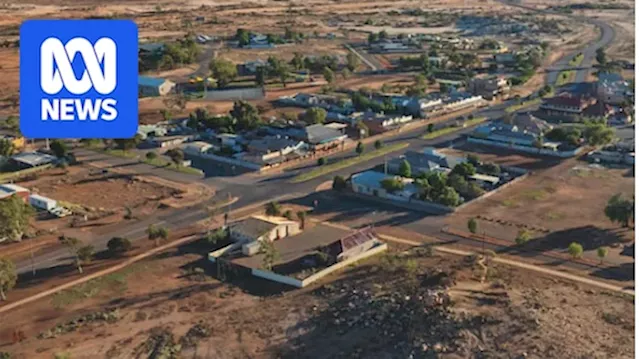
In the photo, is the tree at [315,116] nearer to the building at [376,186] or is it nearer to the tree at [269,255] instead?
the building at [376,186]

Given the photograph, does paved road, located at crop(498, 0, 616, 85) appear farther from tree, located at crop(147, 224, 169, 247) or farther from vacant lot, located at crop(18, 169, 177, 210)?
tree, located at crop(147, 224, 169, 247)

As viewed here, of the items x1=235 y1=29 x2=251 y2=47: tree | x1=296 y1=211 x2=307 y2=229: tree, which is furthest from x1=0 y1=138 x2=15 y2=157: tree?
x1=235 y1=29 x2=251 y2=47: tree

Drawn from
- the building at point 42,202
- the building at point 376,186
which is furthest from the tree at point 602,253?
the building at point 42,202

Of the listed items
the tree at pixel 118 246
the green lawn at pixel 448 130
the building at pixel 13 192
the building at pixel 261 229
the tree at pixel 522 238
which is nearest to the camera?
the tree at pixel 118 246

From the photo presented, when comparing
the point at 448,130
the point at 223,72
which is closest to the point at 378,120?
the point at 448,130

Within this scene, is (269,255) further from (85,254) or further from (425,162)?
(425,162)

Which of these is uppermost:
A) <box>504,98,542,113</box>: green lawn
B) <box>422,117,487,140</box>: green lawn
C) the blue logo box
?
the blue logo box
